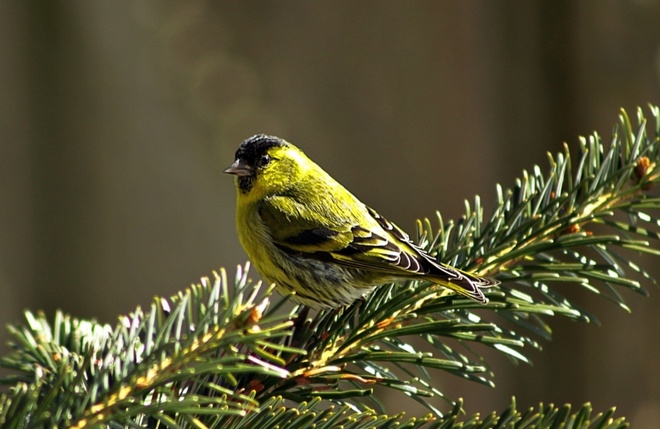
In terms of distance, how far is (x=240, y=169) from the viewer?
148cm

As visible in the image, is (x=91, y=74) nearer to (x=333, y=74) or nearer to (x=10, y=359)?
(x=333, y=74)

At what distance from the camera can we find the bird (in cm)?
121

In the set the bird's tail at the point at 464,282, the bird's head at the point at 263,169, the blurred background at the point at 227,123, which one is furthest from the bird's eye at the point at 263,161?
the blurred background at the point at 227,123

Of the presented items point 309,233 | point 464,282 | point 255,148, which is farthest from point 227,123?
point 464,282

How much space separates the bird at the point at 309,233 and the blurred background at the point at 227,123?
1059 mm

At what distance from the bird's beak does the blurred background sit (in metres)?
1.09

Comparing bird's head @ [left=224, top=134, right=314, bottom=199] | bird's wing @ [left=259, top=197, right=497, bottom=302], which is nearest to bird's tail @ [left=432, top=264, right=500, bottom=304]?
bird's wing @ [left=259, top=197, right=497, bottom=302]

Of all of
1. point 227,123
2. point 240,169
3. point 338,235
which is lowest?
point 338,235

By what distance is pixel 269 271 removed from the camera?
136 centimetres

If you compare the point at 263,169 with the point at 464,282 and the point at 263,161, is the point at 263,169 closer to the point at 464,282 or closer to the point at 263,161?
the point at 263,161

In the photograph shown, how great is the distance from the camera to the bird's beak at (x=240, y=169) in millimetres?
1474

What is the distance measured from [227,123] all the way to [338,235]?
136 centimetres

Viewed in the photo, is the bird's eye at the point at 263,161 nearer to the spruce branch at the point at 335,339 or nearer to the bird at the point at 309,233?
the bird at the point at 309,233

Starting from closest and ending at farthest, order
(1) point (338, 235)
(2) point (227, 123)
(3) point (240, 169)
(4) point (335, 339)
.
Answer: (4) point (335, 339), (1) point (338, 235), (3) point (240, 169), (2) point (227, 123)
